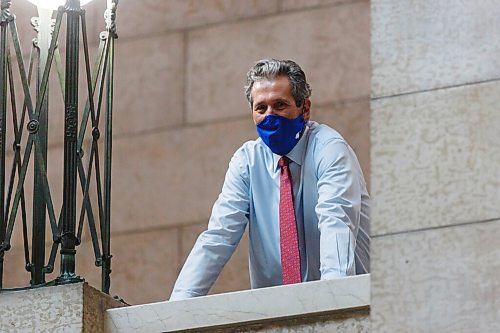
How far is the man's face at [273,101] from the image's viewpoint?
9.66 meters

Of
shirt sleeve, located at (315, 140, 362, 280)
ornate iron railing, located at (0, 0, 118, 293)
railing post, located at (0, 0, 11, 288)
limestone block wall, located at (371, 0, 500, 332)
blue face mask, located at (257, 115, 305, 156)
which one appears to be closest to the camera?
limestone block wall, located at (371, 0, 500, 332)

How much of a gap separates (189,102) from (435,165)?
513cm

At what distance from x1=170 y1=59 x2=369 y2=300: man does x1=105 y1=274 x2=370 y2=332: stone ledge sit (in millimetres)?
791

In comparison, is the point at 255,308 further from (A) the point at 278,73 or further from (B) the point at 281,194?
(A) the point at 278,73

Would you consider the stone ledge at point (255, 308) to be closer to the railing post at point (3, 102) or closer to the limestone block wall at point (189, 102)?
the railing post at point (3, 102)

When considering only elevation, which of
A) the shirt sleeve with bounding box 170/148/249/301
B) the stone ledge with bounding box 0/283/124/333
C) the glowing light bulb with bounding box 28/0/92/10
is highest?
the glowing light bulb with bounding box 28/0/92/10

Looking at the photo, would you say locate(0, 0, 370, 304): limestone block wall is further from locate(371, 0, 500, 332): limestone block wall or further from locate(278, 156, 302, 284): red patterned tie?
locate(371, 0, 500, 332): limestone block wall

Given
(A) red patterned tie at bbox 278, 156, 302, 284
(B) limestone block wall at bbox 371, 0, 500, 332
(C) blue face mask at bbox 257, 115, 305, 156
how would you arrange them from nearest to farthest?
(B) limestone block wall at bbox 371, 0, 500, 332 → (A) red patterned tie at bbox 278, 156, 302, 284 → (C) blue face mask at bbox 257, 115, 305, 156

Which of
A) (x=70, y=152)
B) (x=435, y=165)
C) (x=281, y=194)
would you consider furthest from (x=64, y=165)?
(x=435, y=165)

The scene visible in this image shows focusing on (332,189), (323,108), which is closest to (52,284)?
(332,189)

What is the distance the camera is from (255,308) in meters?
8.41

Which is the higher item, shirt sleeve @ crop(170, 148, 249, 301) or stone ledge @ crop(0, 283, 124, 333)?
shirt sleeve @ crop(170, 148, 249, 301)

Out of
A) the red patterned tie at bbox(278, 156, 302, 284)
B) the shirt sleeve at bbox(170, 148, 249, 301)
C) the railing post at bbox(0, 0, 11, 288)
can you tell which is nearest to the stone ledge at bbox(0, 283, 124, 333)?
the railing post at bbox(0, 0, 11, 288)

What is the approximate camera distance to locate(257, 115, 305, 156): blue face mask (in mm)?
9594
